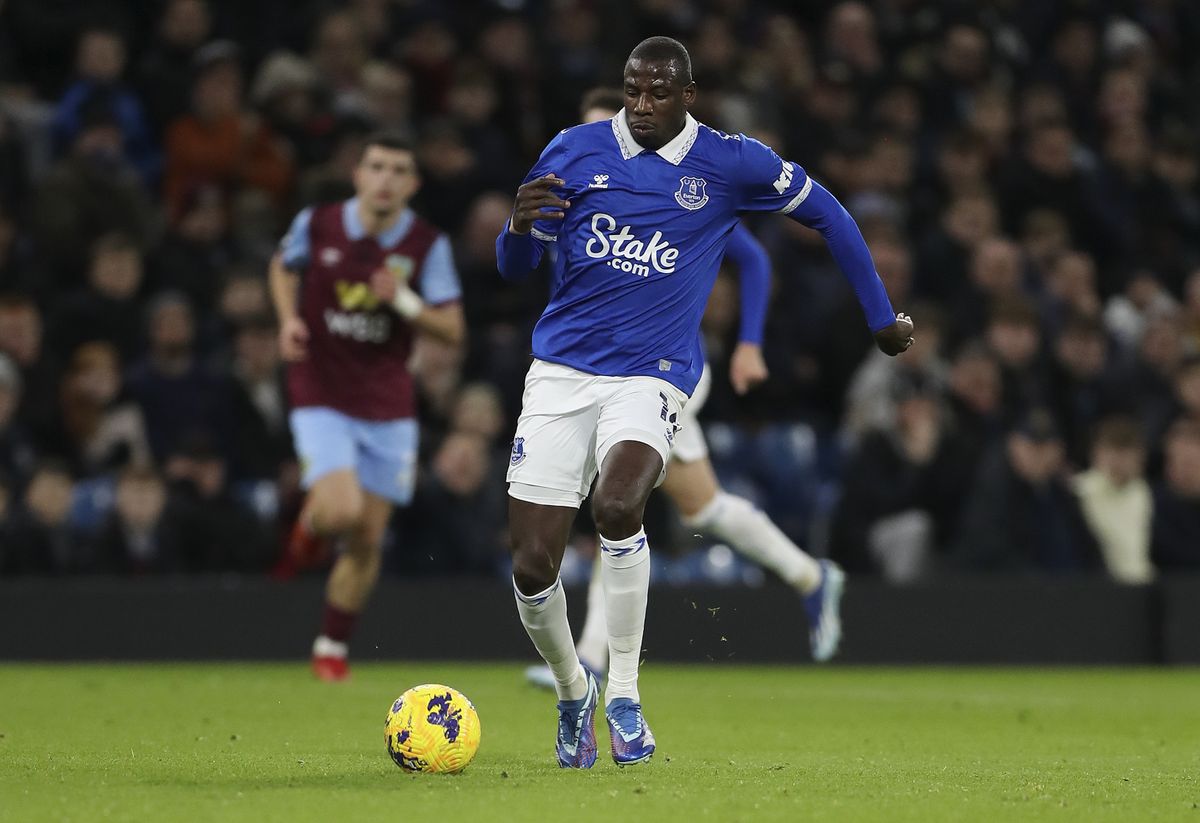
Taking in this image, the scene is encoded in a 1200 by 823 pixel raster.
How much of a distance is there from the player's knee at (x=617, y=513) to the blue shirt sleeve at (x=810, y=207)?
1.13 m

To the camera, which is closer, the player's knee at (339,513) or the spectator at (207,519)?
the player's knee at (339,513)

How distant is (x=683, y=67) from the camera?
21.4 feet

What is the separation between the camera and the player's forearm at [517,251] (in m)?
6.56

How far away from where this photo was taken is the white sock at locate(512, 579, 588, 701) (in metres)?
6.40

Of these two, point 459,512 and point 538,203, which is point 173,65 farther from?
point 538,203

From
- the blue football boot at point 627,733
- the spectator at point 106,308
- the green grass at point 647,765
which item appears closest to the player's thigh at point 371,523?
the green grass at point 647,765

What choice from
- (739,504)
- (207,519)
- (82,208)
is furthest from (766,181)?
(82,208)

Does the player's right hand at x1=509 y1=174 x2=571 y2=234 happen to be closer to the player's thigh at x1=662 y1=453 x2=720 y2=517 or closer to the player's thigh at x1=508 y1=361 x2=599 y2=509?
the player's thigh at x1=508 y1=361 x2=599 y2=509

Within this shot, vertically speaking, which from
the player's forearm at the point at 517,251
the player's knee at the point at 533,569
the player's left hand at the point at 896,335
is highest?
the player's forearm at the point at 517,251

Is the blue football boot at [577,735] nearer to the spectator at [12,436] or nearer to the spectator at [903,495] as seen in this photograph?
the spectator at [903,495]

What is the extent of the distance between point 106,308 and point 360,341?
3472mm

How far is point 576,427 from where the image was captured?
21.3ft

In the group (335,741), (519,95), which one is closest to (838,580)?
(335,741)

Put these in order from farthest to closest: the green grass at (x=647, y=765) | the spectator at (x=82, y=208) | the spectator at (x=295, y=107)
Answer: the spectator at (x=295, y=107), the spectator at (x=82, y=208), the green grass at (x=647, y=765)
